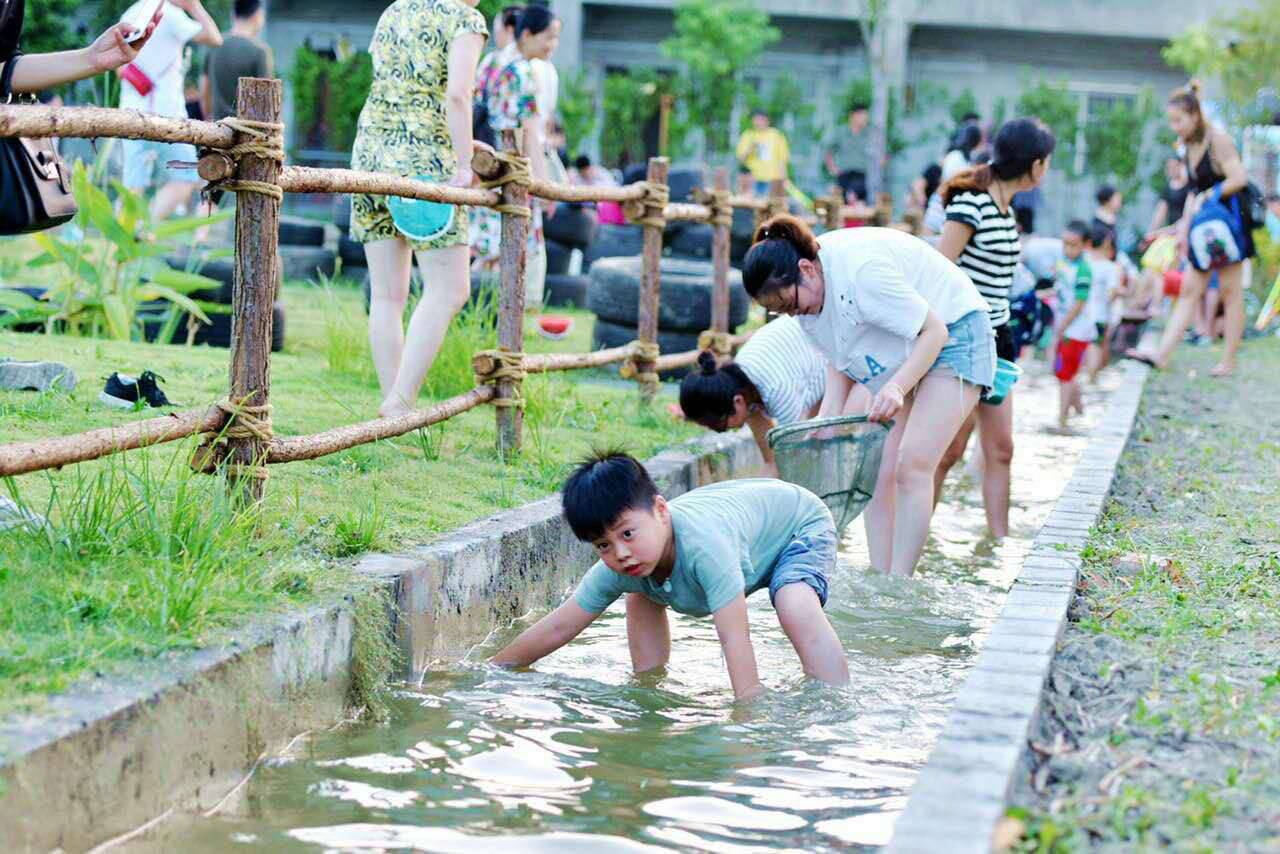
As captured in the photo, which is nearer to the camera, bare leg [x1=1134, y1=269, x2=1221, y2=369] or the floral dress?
the floral dress

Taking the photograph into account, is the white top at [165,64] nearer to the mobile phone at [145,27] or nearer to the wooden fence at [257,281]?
the wooden fence at [257,281]

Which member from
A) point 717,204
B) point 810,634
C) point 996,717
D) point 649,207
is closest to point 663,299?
point 717,204

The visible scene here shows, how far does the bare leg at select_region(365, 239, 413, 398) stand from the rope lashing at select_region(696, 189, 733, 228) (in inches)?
104

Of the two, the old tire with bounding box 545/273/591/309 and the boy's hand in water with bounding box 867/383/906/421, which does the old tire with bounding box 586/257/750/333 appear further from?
the boy's hand in water with bounding box 867/383/906/421

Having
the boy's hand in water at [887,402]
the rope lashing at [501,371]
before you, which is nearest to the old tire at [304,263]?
the rope lashing at [501,371]

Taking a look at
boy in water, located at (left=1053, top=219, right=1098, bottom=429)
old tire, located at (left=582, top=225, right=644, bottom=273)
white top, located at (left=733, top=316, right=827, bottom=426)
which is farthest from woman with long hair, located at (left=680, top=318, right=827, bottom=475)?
old tire, located at (left=582, top=225, right=644, bottom=273)

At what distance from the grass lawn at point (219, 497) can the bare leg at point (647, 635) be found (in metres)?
0.63

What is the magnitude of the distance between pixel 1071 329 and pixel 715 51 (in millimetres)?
15882

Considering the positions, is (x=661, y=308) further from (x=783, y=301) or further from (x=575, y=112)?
(x=575, y=112)

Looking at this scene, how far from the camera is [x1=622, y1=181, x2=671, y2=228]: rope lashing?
7.58 m

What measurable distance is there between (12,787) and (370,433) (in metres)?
2.24

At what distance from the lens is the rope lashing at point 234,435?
4.02m

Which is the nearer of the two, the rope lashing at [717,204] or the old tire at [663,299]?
the rope lashing at [717,204]

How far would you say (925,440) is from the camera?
5254 millimetres
